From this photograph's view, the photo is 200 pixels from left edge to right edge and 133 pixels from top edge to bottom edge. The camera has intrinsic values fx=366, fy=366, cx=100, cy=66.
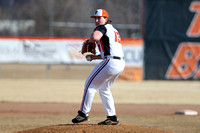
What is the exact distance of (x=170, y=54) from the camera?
16.6 m

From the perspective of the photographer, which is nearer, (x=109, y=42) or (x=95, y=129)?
(x=95, y=129)

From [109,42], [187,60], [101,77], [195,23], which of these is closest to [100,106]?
[101,77]

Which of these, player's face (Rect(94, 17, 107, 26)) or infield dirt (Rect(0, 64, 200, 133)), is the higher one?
player's face (Rect(94, 17, 107, 26))

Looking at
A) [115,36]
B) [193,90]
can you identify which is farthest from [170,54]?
[115,36]

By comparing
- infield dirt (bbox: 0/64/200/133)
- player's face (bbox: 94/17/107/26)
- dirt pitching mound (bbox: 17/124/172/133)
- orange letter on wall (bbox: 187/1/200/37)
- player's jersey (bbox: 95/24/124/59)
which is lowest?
infield dirt (bbox: 0/64/200/133)

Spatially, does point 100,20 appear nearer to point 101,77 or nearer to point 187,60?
point 101,77

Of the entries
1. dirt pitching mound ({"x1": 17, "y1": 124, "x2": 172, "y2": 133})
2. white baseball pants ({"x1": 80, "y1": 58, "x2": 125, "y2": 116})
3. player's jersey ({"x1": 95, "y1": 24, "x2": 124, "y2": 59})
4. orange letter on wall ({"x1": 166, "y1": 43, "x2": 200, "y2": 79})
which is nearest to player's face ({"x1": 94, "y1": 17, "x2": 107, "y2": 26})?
player's jersey ({"x1": 95, "y1": 24, "x2": 124, "y2": 59})

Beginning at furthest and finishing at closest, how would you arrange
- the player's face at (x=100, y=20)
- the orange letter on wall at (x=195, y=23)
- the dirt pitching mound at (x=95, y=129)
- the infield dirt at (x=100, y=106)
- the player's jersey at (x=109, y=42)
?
1. the orange letter on wall at (x=195, y=23)
2. the infield dirt at (x=100, y=106)
3. the player's face at (x=100, y=20)
4. the player's jersey at (x=109, y=42)
5. the dirt pitching mound at (x=95, y=129)

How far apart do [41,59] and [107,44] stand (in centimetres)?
1128

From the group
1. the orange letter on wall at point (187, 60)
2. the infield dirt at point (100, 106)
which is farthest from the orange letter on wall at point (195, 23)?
the infield dirt at point (100, 106)

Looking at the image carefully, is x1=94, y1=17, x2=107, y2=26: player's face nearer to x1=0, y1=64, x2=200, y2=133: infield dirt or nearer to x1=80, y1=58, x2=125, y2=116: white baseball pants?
x1=80, y1=58, x2=125, y2=116: white baseball pants

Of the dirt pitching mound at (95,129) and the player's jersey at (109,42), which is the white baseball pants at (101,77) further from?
the dirt pitching mound at (95,129)

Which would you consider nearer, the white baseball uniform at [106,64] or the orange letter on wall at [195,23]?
the white baseball uniform at [106,64]

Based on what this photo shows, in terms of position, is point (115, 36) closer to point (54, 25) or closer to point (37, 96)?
point (37, 96)
